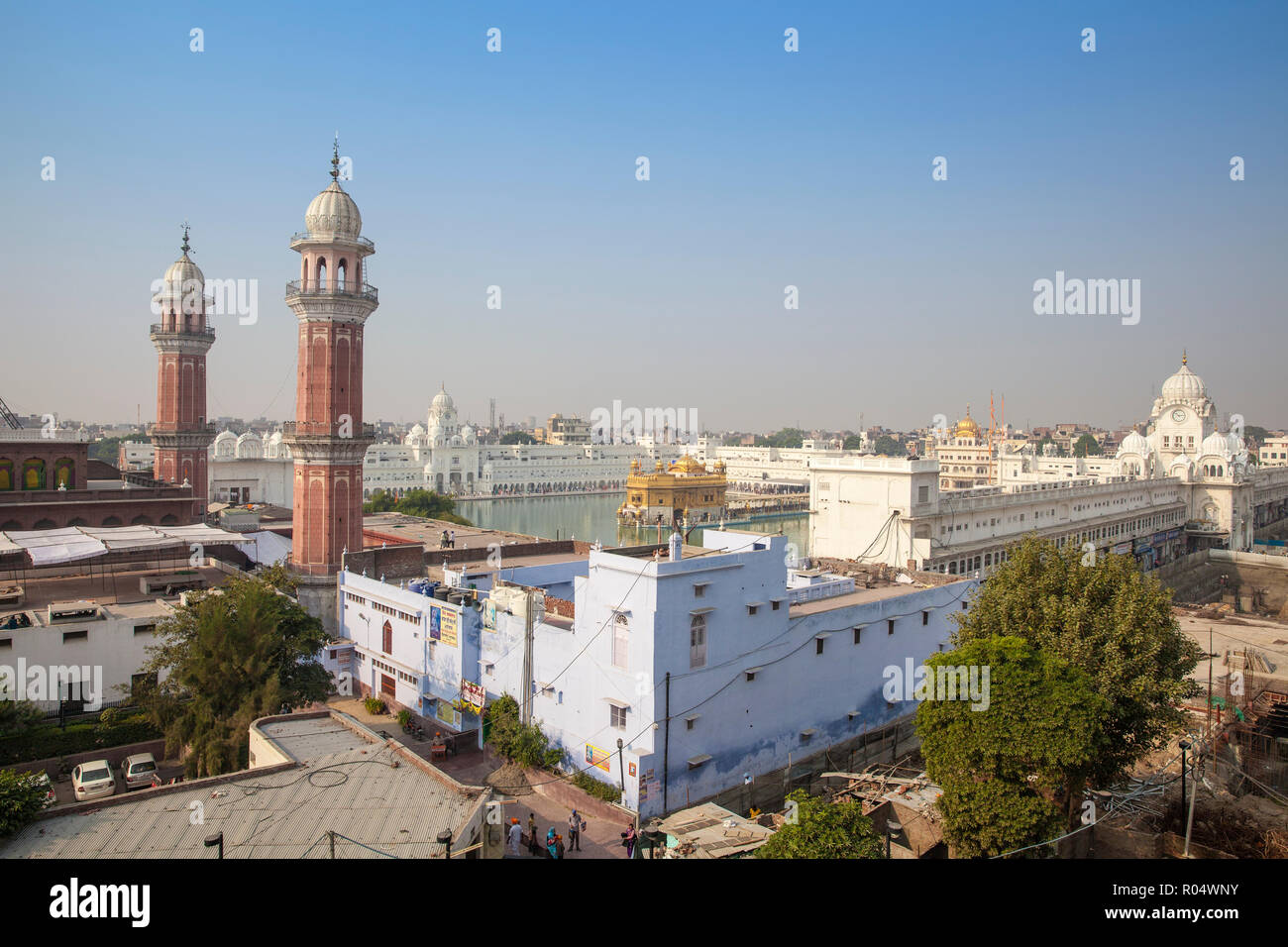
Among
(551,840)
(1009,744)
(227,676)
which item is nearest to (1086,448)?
(1009,744)

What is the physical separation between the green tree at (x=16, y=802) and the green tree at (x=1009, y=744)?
387 inches

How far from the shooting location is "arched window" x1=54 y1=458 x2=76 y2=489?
25.0m

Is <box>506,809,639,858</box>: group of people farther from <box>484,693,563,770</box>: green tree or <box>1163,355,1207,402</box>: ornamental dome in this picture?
<box>1163,355,1207,402</box>: ornamental dome

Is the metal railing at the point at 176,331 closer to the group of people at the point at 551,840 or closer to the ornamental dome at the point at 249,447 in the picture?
the group of people at the point at 551,840

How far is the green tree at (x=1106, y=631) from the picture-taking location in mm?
11688

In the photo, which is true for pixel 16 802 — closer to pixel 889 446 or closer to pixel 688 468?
pixel 688 468

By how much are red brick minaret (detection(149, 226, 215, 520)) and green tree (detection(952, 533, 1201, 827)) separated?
84.3ft

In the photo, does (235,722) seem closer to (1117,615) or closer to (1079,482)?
(1117,615)

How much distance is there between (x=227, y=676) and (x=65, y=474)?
1562cm

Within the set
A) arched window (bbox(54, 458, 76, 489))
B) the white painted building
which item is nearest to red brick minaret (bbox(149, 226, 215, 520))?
arched window (bbox(54, 458, 76, 489))
